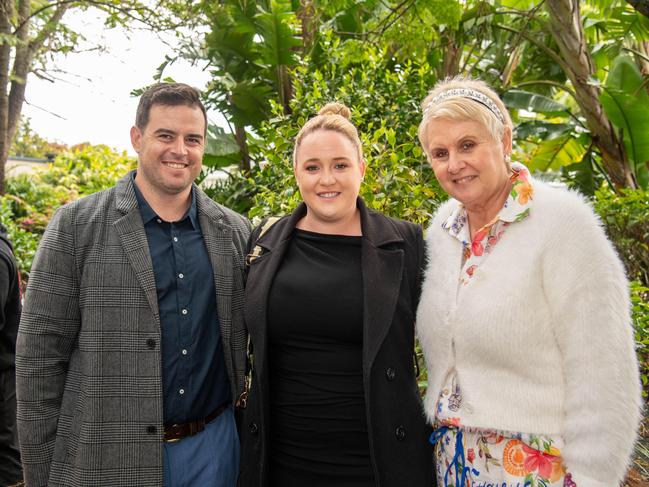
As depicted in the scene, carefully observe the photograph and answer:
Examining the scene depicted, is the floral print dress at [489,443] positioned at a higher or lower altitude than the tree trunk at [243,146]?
lower

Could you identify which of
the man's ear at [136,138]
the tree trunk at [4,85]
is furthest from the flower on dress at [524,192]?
the tree trunk at [4,85]

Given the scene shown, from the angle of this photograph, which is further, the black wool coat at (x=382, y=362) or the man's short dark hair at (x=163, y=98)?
the man's short dark hair at (x=163, y=98)

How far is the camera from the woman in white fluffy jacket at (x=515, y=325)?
1.95m

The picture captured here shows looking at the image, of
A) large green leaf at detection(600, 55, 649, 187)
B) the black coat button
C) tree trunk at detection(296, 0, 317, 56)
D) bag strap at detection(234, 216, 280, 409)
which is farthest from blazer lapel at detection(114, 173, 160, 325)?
large green leaf at detection(600, 55, 649, 187)

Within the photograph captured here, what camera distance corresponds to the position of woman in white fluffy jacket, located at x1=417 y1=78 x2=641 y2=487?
1.95 m

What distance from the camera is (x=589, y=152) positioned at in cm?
860

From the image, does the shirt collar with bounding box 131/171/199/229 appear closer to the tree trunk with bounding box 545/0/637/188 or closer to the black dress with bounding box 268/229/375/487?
the black dress with bounding box 268/229/375/487

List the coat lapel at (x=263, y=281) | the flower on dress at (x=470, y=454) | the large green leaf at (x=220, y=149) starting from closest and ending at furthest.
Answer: the flower on dress at (x=470, y=454)
the coat lapel at (x=263, y=281)
the large green leaf at (x=220, y=149)

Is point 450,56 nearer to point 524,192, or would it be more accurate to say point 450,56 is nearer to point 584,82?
point 584,82

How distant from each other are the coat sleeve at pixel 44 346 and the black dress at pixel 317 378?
0.93 meters

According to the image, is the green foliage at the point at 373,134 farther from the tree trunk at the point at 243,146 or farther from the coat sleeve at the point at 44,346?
the tree trunk at the point at 243,146

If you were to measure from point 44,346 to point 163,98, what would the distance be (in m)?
1.27

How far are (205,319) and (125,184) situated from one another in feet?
2.60

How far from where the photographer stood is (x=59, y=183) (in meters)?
13.8
